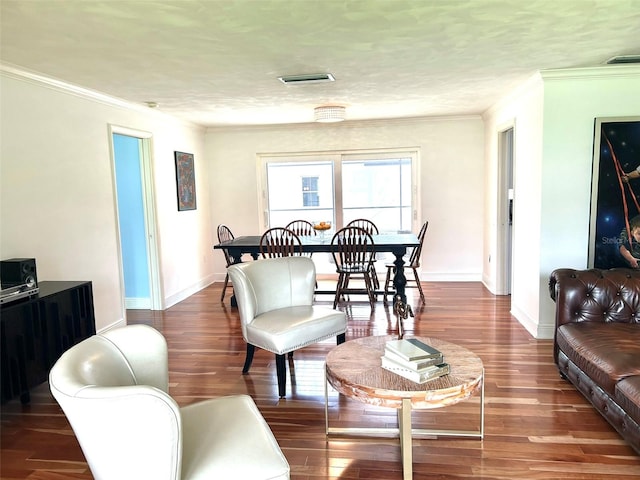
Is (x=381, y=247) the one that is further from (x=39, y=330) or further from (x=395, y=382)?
(x=39, y=330)

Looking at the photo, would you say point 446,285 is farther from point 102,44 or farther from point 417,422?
point 102,44

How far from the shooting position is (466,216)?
6371 mm

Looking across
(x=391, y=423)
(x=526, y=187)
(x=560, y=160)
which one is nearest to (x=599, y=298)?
(x=560, y=160)

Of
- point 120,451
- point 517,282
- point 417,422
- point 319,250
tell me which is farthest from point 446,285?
point 120,451

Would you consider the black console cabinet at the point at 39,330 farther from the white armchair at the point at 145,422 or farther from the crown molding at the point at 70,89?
the crown molding at the point at 70,89

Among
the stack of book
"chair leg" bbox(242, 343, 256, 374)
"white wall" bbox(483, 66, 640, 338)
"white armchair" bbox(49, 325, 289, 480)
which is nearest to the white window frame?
"white wall" bbox(483, 66, 640, 338)

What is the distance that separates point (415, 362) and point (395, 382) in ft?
0.43

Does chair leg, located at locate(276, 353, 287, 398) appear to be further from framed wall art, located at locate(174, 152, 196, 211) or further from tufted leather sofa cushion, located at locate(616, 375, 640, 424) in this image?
framed wall art, located at locate(174, 152, 196, 211)

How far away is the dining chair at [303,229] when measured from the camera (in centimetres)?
620

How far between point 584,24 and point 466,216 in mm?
3885

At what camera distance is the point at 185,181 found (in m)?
6.01

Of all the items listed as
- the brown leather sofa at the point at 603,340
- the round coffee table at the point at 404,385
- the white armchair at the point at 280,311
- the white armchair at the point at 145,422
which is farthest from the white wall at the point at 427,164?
the white armchair at the point at 145,422

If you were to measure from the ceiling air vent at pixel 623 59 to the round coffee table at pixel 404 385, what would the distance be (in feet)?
8.58

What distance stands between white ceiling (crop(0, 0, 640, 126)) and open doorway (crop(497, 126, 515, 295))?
41.9 inches
